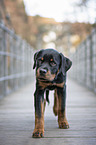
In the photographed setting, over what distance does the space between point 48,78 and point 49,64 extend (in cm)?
17

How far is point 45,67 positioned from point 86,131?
3.36 ft

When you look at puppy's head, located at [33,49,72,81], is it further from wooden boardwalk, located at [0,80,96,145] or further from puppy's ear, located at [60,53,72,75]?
wooden boardwalk, located at [0,80,96,145]

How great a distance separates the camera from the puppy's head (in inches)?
92.4

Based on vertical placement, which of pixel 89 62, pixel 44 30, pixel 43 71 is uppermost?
pixel 44 30

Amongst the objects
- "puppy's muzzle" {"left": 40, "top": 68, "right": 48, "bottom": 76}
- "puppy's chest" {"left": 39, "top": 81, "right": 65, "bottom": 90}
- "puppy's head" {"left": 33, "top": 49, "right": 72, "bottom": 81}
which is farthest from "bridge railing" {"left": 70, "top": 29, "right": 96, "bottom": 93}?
"puppy's muzzle" {"left": 40, "top": 68, "right": 48, "bottom": 76}

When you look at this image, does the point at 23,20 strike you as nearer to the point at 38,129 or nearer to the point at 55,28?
the point at 55,28

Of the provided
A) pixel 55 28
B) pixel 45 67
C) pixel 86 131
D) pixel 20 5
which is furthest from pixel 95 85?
pixel 55 28

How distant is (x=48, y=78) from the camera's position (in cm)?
238

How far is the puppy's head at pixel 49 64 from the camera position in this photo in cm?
235

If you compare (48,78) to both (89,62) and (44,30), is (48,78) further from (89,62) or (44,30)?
(44,30)

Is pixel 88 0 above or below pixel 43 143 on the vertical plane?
above

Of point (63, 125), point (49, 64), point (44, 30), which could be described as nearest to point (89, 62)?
point (63, 125)

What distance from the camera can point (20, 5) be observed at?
81.7 feet

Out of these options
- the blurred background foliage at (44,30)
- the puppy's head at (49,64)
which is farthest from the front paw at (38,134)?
the blurred background foliage at (44,30)
